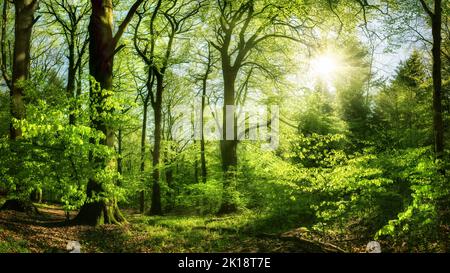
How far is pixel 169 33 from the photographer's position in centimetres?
2289

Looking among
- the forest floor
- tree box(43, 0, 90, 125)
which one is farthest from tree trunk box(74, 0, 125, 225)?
tree box(43, 0, 90, 125)

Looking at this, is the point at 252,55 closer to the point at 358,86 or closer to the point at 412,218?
the point at 358,86

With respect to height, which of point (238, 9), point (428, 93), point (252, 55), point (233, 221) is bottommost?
point (233, 221)

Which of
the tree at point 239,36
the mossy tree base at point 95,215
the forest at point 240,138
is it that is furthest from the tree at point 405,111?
the mossy tree base at point 95,215

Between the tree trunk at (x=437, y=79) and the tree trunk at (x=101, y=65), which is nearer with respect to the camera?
the tree trunk at (x=101, y=65)

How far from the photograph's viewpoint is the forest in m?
9.23

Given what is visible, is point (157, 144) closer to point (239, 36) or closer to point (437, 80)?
point (239, 36)

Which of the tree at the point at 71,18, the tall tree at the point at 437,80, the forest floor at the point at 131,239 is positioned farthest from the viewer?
the tree at the point at 71,18

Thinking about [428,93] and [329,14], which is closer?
[329,14]

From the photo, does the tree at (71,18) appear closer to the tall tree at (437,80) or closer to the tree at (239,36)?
the tree at (239,36)

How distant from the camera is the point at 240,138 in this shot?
81.4 feet

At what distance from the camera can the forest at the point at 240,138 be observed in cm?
923
